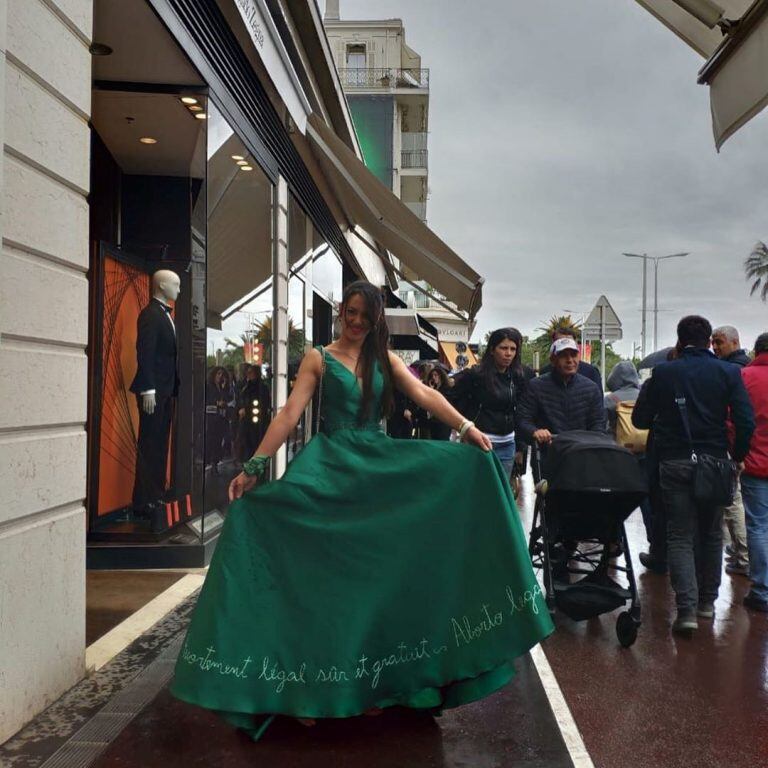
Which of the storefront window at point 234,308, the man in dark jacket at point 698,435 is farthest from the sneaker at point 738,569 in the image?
the storefront window at point 234,308

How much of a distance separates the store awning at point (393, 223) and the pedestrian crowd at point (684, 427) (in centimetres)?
346

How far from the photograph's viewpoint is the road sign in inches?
656

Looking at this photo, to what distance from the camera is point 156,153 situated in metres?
7.05

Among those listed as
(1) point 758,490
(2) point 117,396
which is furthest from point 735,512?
(2) point 117,396

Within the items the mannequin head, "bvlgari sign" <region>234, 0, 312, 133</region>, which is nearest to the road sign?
"bvlgari sign" <region>234, 0, 312, 133</region>

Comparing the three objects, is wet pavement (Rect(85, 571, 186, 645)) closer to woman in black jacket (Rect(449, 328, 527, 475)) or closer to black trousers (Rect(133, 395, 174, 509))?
black trousers (Rect(133, 395, 174, 509))

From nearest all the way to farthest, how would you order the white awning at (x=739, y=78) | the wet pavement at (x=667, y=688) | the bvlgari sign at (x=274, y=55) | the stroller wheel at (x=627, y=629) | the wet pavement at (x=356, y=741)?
1. the wet pavement at (x=356, y=741)
2. the wet pavement at (x=667, y=688)
3. the white awning at (x=739, y=78)
4. the stroller wheel at (x=627, y=629)
5. the bvlgari sign at (x=274, y=55)

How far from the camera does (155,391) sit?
6.80m

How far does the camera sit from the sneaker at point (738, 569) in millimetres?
7176

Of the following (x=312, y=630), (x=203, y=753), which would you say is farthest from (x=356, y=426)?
(x=203, y=753)

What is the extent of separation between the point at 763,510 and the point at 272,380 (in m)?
5.06

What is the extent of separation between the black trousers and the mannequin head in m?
0.90

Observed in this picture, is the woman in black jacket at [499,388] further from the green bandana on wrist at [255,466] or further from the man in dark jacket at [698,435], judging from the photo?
the green bandana on wrist at [255,466]

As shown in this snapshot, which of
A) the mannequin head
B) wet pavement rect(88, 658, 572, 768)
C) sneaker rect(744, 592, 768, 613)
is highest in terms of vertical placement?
the mannequin head
